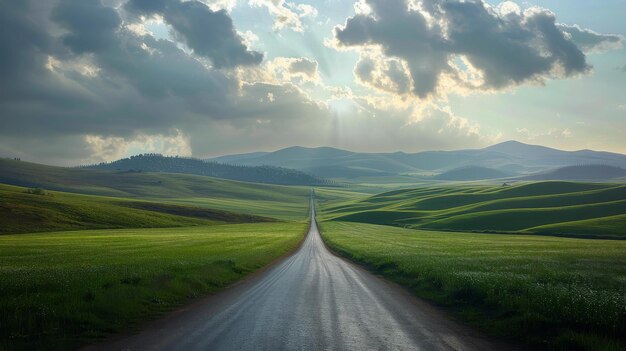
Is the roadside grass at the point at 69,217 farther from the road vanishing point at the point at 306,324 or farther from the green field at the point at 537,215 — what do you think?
the road vanishing point at the point at 306,324

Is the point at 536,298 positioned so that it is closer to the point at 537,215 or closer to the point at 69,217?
the point at 537,215

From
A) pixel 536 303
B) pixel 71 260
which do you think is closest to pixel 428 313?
pixel 536 303

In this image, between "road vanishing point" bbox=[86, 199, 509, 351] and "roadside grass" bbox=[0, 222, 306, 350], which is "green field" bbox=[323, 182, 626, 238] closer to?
"road vanishing point" bbox=[86, 199, 509, 351]

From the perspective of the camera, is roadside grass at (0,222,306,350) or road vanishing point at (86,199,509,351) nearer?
road vanishing point at (86,199,509,351)

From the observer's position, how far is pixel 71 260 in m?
35.5

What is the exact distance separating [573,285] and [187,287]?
2055 cm

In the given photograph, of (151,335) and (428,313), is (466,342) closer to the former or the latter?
(428,313)

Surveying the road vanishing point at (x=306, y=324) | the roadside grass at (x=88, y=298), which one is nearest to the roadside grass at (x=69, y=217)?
the roadside grass at (x=88, y=298)

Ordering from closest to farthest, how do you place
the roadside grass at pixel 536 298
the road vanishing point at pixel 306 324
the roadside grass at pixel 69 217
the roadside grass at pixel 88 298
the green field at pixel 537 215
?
the road vanishing point at pixel 306 324, the roadside grass at pixel 88 298, the roadside grass at pixel 536 298, the roadside grass at pixel 69 217, the green field at pixel 537 215

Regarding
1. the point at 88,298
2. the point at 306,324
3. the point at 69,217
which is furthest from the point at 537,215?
the point at 69,217

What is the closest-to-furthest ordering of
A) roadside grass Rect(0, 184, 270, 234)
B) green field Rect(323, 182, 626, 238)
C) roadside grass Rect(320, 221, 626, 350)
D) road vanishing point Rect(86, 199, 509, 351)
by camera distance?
road vanishing point Rect(86, 199, 509, 351), roadside grass Rect(320, 221, 626, 350), roadside grass Rect(0, 184, 270, 234), green field Rect(323, 182, 626, 238)

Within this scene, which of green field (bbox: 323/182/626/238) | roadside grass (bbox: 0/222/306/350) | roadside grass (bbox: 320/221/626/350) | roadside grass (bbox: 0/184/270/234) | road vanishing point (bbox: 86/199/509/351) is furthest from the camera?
green field (bbox: 323/182/626/238)

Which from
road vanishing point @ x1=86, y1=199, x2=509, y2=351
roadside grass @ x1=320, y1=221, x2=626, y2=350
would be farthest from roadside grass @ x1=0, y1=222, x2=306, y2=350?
roadside grass @ x1=320, y1=221, x2=626, y2=350

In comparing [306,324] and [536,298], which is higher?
[536,298]
